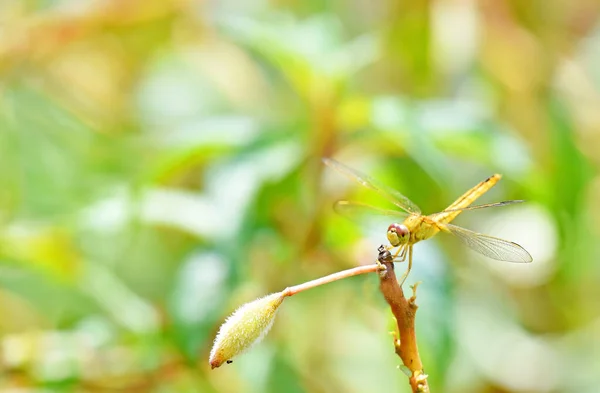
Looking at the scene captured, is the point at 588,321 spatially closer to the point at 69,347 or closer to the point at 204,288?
the point at 204,288

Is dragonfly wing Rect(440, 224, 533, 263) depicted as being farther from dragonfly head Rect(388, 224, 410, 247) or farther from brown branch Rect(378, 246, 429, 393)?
brown branch Rect(378, 246, 429, 393)

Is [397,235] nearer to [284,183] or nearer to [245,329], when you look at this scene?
[245,329]

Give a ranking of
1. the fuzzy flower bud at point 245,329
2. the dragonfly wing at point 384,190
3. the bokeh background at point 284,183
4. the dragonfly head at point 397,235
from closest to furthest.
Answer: the fuzzy flower bud at point 245,329 < the dragonfly head at point 397,235 < the dragonfly wing at point 384,190 < the bokeh background at point 284,183

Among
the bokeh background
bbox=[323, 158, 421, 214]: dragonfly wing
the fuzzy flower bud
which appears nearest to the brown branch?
the fuzzy flower bud

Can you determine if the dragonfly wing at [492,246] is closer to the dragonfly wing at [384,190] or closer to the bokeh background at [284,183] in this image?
the dragonfly wing at [384,190]

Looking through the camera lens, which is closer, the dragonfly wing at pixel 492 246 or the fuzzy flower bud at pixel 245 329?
the fuzzy flower bud at pixel 245 329

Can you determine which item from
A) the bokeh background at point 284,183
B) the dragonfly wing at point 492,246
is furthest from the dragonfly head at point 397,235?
the bokeh background at point 284,183

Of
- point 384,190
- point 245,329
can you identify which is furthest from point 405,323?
point 384,190
